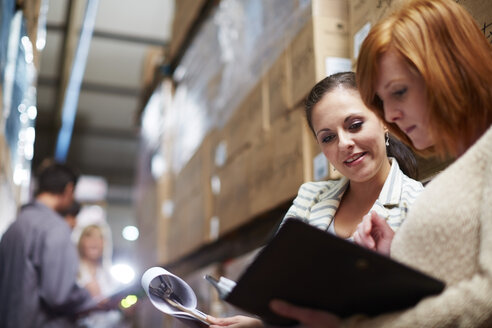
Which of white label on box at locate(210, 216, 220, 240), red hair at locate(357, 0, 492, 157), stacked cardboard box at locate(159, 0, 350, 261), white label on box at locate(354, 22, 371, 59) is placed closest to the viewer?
red hair at locate(357, 0, 492, 157)

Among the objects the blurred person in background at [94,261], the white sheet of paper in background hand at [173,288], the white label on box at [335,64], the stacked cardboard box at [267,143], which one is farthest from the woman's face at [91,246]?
the white sheet of paper in background hand at [173,288]

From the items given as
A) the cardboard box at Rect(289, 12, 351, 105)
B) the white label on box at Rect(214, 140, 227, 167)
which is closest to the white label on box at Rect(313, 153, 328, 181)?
the cardboard box at Rect(289, 12, 351, 105)

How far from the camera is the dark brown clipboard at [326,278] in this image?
0.72 m

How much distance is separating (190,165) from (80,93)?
3.76m

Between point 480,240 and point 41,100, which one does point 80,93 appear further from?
point 480,240

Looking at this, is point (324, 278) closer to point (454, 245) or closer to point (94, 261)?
point (454, 245)

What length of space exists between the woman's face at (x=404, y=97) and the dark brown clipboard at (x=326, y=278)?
10.6 inches

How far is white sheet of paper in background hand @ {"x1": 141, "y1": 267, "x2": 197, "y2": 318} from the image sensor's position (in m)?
1.11

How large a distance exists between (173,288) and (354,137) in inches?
19.2

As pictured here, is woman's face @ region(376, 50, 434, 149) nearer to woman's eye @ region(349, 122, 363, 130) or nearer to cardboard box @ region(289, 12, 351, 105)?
woman's eye @ region(349, 122, 363, 130)

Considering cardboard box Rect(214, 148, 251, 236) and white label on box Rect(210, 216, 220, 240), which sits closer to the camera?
cardboard box Rect(214, 148, 251, 236)

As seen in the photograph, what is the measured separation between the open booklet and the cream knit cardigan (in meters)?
0.02

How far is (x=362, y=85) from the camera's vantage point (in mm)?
964

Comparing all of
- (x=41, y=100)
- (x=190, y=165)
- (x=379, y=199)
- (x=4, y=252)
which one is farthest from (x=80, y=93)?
(x=379, y=199)
